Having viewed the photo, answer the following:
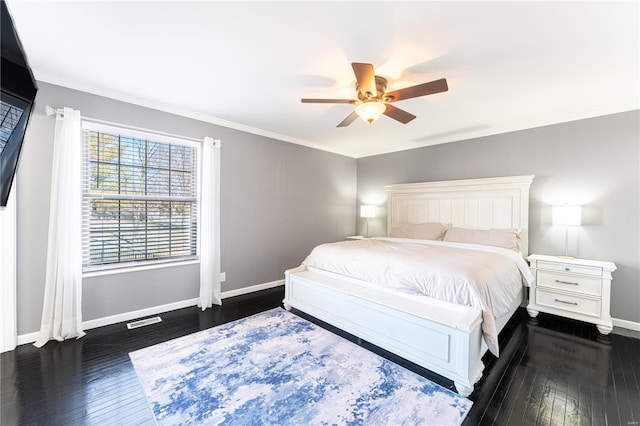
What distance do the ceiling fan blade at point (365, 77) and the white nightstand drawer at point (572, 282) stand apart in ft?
9.71

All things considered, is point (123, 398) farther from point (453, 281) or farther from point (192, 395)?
point (453, 281)

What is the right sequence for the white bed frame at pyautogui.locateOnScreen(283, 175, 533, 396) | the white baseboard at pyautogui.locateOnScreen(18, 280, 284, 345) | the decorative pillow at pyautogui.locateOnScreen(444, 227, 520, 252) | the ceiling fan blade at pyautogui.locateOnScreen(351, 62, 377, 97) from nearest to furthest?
the ceiling fan blade at pyautogui.locateOnScreen(351, 62, 377, 97)
the white bed frame at pyautogui.locateOnScreen(283, 175, 533, 396)
the white baseboard at pyautogui.locateOnScreen(18, 280, 284, 345)
the decorative pillow at pyautogui.locateOnScreen(444, 227, 520, 252)

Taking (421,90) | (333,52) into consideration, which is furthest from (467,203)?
(333,52)

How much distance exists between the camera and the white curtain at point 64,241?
2477 millimetres

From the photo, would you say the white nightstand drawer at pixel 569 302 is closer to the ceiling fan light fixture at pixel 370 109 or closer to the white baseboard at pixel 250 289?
the ceiling fan light fixture at pixel 370 109

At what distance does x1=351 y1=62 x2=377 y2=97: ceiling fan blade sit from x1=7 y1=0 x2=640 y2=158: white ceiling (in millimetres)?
231

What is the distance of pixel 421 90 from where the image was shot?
2098 millimetres

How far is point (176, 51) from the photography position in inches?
81.4

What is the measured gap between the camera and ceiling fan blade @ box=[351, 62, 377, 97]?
181 centimetres

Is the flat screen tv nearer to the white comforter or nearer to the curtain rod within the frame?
the curtain rod

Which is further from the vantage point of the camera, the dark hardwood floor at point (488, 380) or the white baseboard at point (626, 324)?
the white baseboard at point (626, 324)

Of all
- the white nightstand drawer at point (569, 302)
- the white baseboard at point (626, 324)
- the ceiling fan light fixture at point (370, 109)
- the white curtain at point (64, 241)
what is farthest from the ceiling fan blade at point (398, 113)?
the white baseboard at point (626, 324)

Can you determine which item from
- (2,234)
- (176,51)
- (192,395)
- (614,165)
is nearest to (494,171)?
(614,165)

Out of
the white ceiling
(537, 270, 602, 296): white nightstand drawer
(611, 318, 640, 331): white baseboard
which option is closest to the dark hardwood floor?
(611, 318, 640, 331): white baseboard
